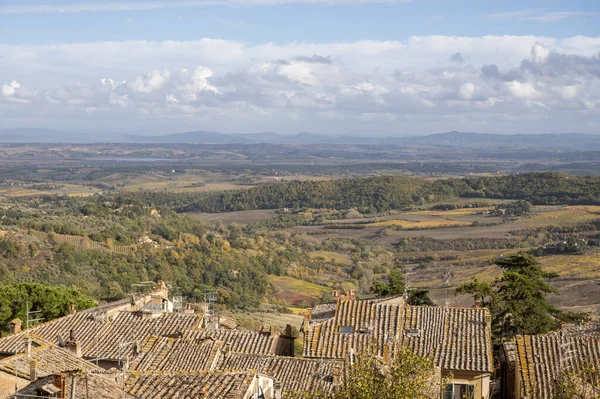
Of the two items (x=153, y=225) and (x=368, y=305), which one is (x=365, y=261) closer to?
(x=153, y=225)

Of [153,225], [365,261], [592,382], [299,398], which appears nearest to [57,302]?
[299,398]

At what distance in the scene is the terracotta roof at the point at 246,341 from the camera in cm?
2533

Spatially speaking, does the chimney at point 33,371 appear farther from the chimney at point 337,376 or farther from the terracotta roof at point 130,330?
the terracotta roof at point 130,330

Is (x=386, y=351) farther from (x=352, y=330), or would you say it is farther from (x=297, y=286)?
(x=297, y=286)

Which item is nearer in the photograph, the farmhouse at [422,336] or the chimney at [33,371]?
the chimney at [33,371]

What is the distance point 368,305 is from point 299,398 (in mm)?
10344

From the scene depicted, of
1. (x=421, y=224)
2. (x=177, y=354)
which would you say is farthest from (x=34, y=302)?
(x=421, y=224)

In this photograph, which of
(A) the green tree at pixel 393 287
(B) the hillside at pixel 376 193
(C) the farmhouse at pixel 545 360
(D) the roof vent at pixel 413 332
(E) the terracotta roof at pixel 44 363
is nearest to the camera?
(E) the terracotta roof at pixel 44 363

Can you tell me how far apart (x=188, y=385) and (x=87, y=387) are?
6.97 feet

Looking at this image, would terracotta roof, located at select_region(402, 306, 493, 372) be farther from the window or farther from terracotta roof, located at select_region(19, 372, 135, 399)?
terracotta roof, located at select_region(19, 372, 135, 399)

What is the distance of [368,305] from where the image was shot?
25000 millimetres

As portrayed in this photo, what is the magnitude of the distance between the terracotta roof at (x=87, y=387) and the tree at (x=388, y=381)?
2786mm

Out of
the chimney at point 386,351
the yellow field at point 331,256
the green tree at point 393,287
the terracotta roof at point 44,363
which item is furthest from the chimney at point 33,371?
the yellow field at point 331,256

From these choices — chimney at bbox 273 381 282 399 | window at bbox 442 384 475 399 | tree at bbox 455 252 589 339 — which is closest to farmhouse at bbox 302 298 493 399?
window at bbox 442 384 475 399
